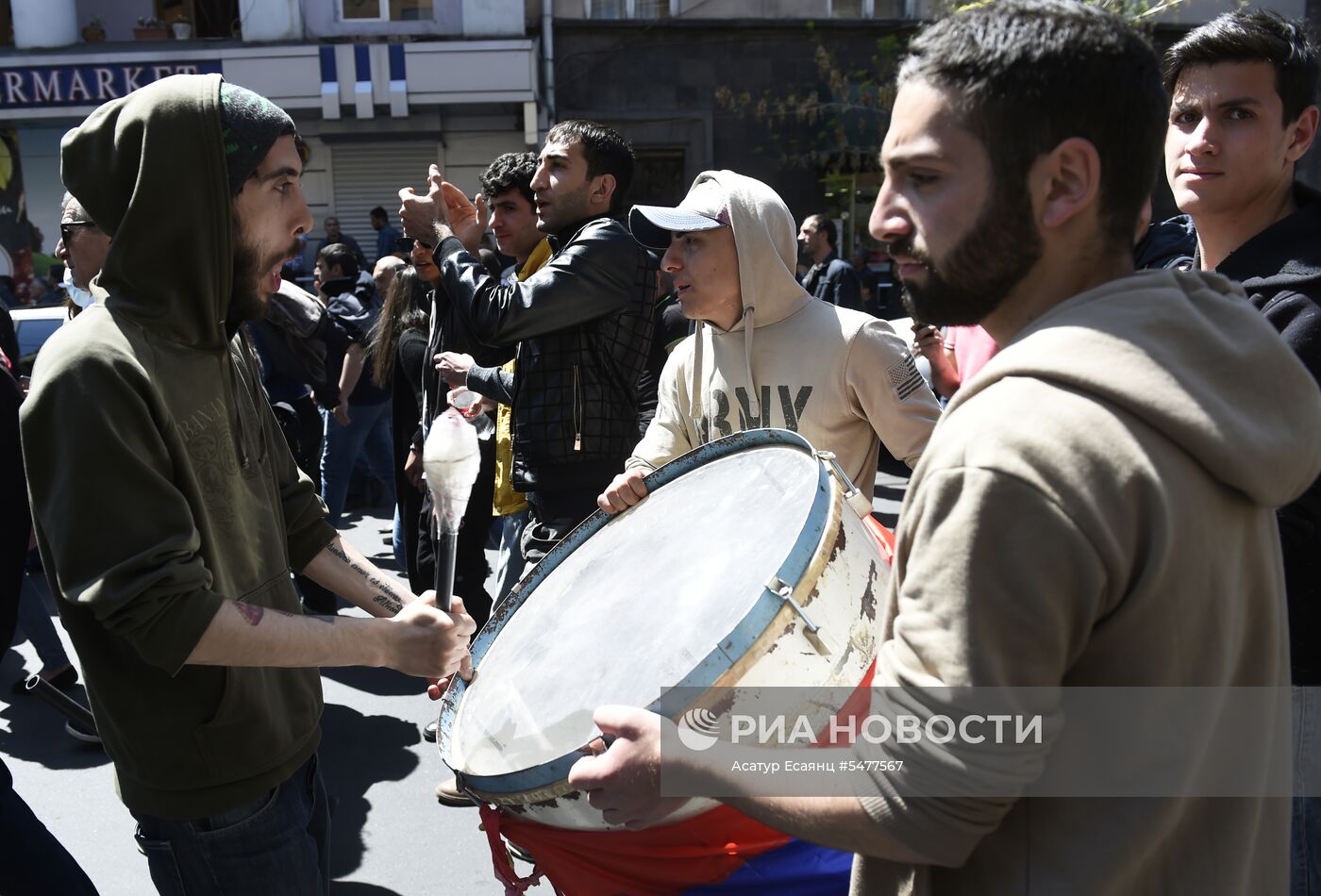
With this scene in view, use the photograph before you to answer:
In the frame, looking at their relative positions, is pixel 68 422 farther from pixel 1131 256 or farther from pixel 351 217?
pixel 351 217

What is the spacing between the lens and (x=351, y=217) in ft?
53.0

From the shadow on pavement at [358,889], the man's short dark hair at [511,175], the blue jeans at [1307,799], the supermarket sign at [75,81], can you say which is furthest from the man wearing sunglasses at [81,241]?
the supermarket sign at [75,81]

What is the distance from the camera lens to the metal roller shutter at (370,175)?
629 inches

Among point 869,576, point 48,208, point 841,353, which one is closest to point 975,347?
point 841,353

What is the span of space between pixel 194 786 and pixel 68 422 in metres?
0.59

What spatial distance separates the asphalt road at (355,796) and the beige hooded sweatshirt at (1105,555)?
2388 millimetres

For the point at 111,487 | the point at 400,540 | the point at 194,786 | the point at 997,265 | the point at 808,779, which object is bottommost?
the point at 400,540

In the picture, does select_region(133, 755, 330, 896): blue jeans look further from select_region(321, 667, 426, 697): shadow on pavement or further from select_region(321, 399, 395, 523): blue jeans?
select_region(321, 399, 395, 523): blue jeans

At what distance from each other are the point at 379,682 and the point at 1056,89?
4320 millimetres

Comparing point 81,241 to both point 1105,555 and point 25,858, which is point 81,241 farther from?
point 1105,555

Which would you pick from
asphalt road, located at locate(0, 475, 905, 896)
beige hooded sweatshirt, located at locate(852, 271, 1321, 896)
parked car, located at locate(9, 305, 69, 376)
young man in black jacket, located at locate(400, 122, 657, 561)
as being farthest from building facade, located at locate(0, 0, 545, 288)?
beige hooded sweatshirt, located at locate(852, 271, 1321, 896)

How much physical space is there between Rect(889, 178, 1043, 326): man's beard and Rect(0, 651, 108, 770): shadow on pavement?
3982 mm

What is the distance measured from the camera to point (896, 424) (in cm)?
238

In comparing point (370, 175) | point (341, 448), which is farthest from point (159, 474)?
point (370, 175)
